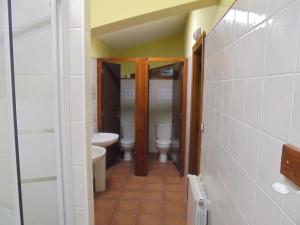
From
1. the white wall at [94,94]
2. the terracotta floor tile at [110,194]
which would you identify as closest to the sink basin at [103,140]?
the white wall at [94,94]

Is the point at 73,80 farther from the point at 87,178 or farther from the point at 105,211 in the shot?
the point at 105,211

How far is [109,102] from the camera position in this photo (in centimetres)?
375

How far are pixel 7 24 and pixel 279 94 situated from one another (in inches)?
30.4

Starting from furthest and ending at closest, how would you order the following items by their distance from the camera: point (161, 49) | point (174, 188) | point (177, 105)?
point (161, 49), point (177, 105), point (174, 188)

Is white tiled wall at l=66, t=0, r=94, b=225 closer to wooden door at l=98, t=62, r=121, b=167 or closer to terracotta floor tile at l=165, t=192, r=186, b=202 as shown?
terracotta floor tile at l=165, t=192, r=186, b=202

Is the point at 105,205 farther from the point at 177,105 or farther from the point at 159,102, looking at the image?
the point at 159,102

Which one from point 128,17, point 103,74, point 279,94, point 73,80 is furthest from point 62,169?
point 103,74

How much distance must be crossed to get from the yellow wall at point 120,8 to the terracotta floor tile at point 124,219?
6.32 ft

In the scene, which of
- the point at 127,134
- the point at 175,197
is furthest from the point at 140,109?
the point at 175,197

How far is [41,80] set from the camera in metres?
0.89

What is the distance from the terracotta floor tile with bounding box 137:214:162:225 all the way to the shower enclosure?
155 cm

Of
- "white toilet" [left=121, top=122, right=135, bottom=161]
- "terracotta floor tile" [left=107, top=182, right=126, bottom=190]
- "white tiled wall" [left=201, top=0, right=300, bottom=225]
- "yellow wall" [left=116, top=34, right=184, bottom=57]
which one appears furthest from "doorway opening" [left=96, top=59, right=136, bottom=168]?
"white tiled wall" [left=201, top=0, right=300, bottom=225]

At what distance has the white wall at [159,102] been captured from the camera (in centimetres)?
402

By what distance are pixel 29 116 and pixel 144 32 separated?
3208 mm
